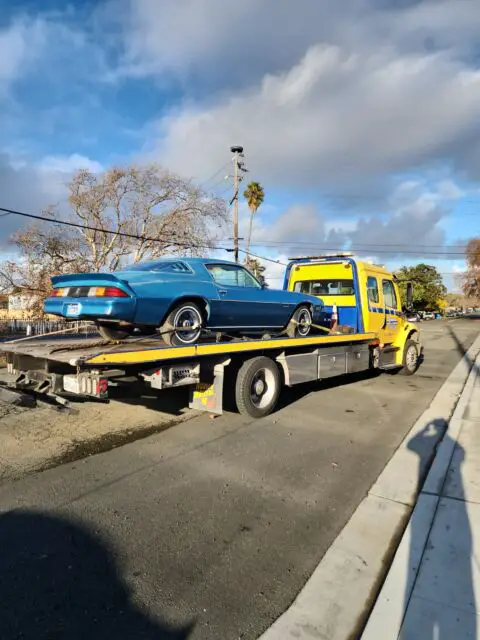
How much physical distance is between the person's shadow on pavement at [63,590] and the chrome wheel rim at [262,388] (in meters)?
3.52

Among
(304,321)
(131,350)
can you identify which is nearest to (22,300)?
(304,321)

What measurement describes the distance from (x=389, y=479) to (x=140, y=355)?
115 inches

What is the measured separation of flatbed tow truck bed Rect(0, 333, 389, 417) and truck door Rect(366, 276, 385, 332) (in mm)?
1280

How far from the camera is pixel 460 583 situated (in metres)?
2.80

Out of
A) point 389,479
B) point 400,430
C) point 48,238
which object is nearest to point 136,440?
point 389,479

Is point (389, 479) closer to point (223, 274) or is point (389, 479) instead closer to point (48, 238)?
point (223, 274)

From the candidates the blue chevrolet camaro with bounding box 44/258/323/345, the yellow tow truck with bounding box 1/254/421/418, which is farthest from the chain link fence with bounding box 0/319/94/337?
the blue chevrolet camaro with bounding box 44/258/323/345

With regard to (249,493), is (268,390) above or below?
above

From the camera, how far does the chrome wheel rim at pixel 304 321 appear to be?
8102 millimetres

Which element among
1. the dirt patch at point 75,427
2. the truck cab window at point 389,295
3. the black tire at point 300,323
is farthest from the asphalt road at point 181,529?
the truck cab window at point 389,295

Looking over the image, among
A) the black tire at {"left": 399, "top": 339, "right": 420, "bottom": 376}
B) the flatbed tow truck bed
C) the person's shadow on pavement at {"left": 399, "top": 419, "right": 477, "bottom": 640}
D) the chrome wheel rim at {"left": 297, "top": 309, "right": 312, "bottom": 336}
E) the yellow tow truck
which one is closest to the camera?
the person's shadow on pavement at {"left": 399, "top": 419, "right": 477, "bottom": 640}

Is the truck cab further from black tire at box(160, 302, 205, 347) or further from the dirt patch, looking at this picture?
black tire at box(160, 302, 205, 347)

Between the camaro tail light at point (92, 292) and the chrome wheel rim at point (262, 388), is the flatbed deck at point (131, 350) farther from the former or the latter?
the camaro tail light at point (92, 292)

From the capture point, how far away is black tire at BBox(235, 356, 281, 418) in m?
6.37
